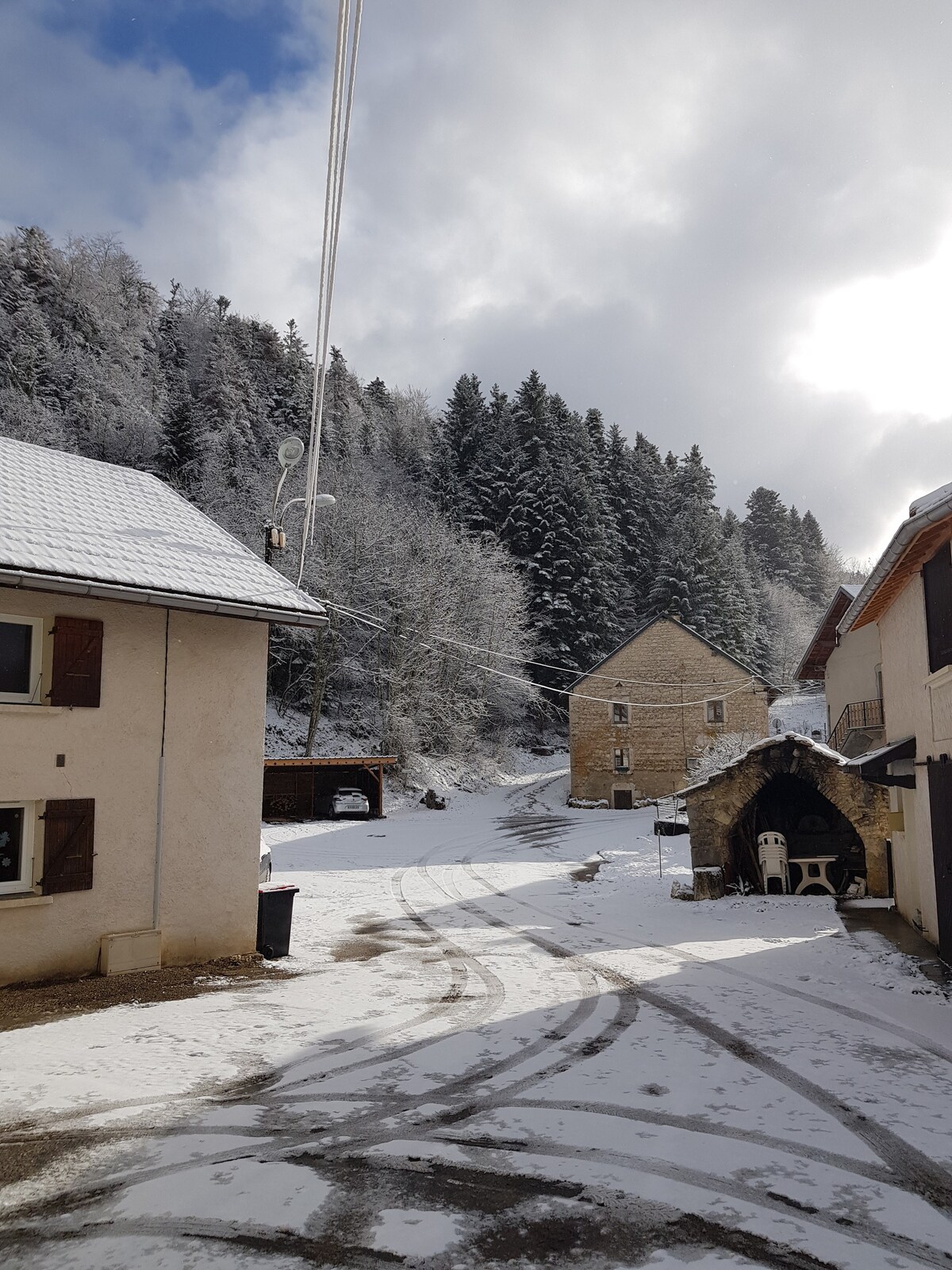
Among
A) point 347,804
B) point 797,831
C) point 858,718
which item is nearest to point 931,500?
point 797,831

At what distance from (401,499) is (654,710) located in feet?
64.4

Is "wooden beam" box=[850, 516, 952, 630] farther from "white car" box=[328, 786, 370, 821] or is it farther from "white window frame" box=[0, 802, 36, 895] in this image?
"white car" box=[328, 786, 370, 821]

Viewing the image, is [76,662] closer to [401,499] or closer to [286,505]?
[286,505]

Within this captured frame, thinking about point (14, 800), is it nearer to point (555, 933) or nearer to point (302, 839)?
point (555, 933)

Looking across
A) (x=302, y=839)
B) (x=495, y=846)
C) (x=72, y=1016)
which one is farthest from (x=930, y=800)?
(x=302, y=839)

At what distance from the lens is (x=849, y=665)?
25.5 m

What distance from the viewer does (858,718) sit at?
2345cm

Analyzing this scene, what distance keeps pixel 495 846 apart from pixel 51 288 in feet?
164

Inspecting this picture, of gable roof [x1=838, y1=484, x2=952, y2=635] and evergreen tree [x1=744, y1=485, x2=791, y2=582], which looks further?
evergreen tree [x1=744, y1=485, x2=791, y2=582]

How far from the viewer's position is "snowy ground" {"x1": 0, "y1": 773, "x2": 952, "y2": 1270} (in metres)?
3.62

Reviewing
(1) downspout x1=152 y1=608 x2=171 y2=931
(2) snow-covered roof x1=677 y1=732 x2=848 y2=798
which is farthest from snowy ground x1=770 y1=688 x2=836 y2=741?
(1) downspout x1=152 y1=608 x2=171 y2=931

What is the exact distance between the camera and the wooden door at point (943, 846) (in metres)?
9.42

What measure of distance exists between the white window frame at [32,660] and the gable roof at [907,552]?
9115 millimetres

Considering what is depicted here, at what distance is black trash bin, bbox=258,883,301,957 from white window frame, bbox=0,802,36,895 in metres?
2.74
